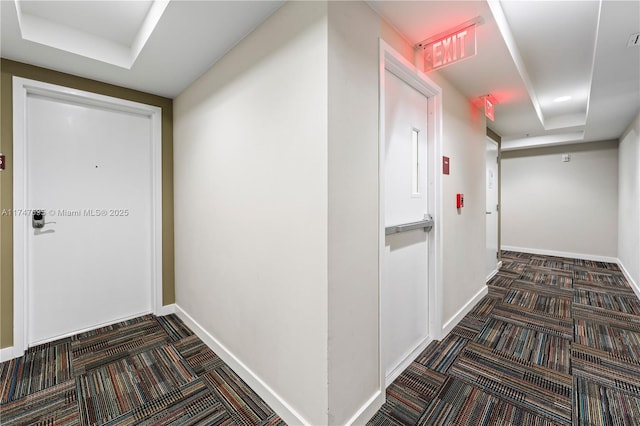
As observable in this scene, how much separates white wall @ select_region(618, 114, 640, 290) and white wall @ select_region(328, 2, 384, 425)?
438 cm

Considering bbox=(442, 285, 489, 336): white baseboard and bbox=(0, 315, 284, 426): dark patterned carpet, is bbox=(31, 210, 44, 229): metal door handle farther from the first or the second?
bbox=(442, 285, 489, 336): white baseboard

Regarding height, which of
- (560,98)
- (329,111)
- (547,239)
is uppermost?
(560,98)

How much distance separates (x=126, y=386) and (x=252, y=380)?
90 centimetres

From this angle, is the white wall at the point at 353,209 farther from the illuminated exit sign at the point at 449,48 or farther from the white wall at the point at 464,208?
the white wall at the point at 464,208

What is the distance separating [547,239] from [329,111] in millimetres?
6842

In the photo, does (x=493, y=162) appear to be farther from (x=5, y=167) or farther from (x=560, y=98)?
(x=5, y=167)

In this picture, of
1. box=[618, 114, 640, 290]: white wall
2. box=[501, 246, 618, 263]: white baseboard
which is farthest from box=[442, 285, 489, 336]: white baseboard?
box=[501, 246, 618, 263]: white baseboard

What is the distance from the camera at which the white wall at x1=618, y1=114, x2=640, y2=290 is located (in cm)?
374

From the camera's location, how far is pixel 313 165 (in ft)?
4.79

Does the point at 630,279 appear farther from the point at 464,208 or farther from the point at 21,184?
the point at 21,184

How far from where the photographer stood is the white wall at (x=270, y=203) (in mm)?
1451

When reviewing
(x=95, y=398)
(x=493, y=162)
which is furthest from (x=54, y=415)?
(x=493, y=162)

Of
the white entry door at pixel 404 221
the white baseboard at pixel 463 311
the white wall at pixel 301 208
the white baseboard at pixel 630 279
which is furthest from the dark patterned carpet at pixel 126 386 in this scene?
the white baseboard at pixel 630 279

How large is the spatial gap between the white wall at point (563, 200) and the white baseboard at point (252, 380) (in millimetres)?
6760
